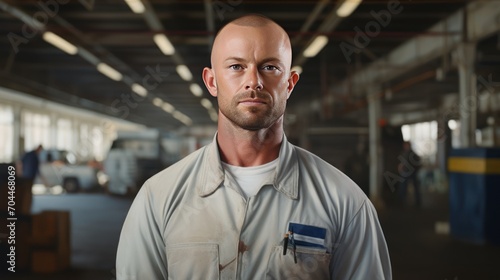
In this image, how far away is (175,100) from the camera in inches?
174

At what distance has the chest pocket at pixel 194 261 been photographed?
1.54 meters

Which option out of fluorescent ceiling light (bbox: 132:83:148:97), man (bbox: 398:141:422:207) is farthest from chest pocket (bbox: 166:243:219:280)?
man (bbox: 398:141:422:207)

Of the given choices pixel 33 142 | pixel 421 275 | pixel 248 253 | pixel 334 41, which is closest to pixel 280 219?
pixel 248 253

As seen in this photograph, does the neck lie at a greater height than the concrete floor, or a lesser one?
greater

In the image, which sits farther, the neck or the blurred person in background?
the blurred person in background

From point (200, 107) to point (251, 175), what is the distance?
2542 millimetres

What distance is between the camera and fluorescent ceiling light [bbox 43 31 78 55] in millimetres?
4598

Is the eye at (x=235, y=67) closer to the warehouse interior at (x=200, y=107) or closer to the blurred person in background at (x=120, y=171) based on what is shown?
the warehouse interior at (x=200, y=107)

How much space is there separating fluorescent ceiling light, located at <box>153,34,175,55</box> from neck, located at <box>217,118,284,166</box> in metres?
3.08

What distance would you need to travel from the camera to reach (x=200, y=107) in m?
4.09

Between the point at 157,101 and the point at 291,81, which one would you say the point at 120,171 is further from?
the point at 291,81

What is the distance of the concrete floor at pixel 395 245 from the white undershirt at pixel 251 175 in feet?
8.36

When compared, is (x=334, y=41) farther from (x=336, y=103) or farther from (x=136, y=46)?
(x=136, y=46)

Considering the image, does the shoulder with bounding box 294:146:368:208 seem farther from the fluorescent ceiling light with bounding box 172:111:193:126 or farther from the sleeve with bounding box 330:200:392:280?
the fluorescent ceiling light with bounding box 172:111:193:126
